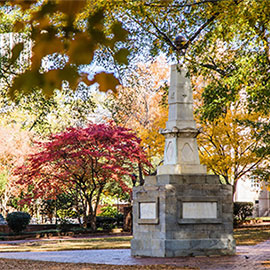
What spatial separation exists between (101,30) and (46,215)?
30.9m

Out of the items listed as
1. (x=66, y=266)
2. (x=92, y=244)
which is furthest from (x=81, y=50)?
(x=92, y=244)

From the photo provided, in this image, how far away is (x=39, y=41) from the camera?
9.45ft

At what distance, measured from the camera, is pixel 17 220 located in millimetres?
25828

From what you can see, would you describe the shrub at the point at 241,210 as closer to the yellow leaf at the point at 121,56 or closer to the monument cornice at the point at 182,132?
the monument cornice at the point at 182,132

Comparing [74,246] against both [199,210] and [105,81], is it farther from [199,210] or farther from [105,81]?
[105,81]

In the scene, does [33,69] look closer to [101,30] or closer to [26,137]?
[101,30]

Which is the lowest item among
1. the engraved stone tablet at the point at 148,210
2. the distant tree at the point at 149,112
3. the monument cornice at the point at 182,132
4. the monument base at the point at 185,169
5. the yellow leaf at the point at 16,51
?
the engraved stone tablet at the point at 148,210

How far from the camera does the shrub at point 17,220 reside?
2580 centimetres

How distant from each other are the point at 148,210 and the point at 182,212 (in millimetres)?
824

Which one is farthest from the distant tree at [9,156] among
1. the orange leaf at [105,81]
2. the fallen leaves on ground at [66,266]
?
the orange leaf at [105,81]

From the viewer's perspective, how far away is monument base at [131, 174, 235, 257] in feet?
41.5

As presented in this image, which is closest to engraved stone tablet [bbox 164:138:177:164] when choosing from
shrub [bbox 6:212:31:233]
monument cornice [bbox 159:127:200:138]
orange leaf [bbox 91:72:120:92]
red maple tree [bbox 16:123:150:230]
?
monument cornice [bbox 159:127:200:138]

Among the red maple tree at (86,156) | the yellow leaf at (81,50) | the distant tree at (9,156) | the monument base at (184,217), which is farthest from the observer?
the distant tree at (9,156)

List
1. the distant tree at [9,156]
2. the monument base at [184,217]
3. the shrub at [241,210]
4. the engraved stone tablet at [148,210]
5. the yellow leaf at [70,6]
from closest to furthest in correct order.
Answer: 1. the yellow leaf at [70,6]
2. the monument base at [184,217]
3. the engraved stone tablet at [148,210]
4. the distant tree at [9,156]
5. the shrub at [241,210]
